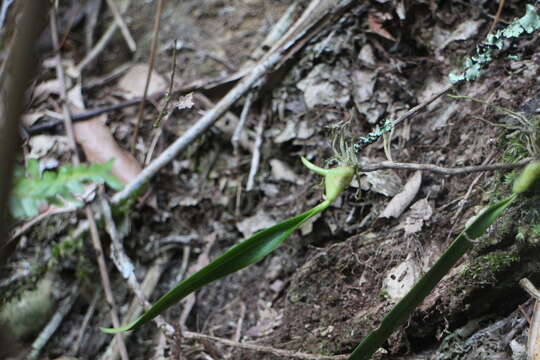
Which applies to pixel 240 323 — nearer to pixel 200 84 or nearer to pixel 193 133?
pixel 193 133

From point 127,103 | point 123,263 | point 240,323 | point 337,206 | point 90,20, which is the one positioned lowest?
point 240,323

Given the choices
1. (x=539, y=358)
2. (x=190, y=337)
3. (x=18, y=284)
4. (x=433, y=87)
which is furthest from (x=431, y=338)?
(x=18, y=284)

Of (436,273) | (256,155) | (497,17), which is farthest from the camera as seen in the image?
(256,155)

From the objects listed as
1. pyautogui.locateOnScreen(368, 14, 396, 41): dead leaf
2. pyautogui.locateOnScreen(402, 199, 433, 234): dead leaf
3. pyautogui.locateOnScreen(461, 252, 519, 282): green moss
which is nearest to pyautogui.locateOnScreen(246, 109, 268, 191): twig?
pyautogui.locateOnScreen(368, 14, 396, 41): dead leaf

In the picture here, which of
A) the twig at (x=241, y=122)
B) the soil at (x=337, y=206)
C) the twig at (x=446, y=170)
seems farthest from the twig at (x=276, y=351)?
the twig at (x=241, y=122)

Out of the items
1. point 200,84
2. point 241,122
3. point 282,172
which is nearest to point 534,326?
point 282,172

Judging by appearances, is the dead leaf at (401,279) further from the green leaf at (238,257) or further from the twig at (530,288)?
the green leaf at (238,257)

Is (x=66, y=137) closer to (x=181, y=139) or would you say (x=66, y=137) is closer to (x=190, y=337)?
(x=181, y=139)
